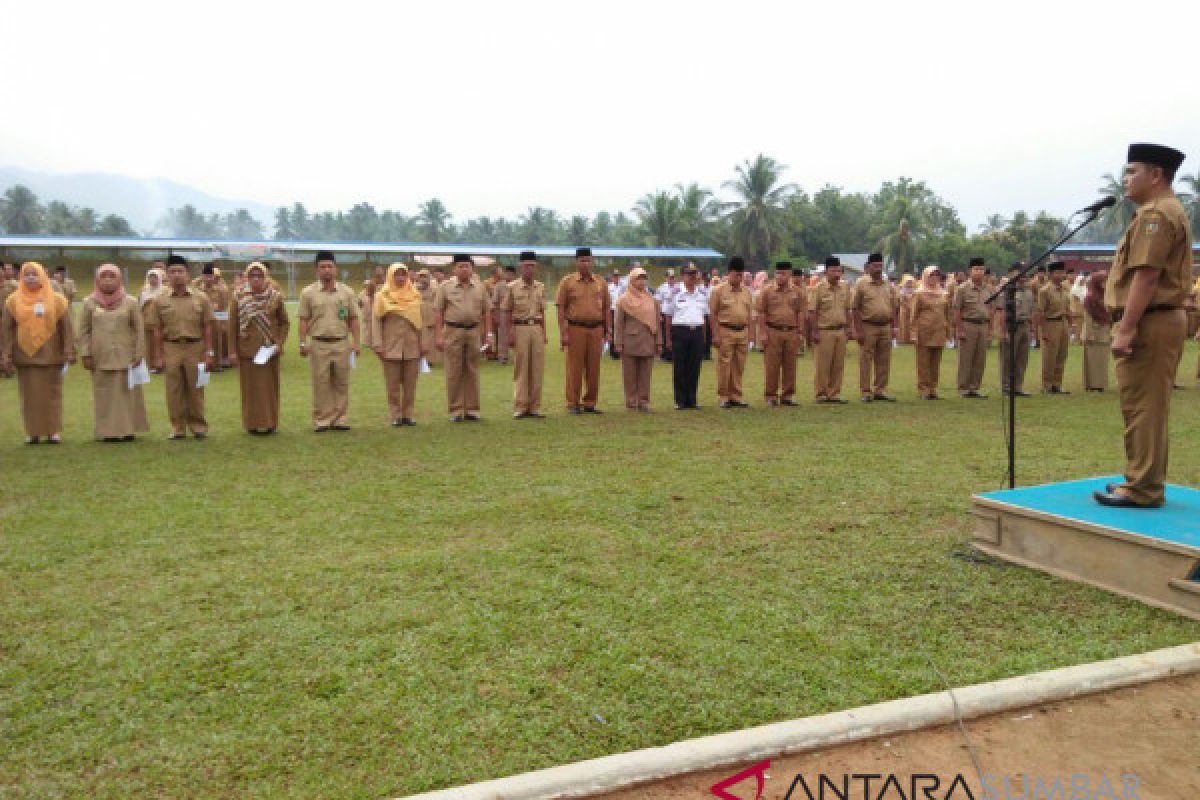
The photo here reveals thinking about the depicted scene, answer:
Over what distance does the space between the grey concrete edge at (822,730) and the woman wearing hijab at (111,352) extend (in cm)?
741

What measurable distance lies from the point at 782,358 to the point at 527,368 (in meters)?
3.18

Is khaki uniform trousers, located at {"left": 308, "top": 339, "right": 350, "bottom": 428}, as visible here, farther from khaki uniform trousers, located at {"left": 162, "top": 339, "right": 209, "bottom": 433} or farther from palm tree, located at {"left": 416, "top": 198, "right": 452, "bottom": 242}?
palm tree, located at {"left": 416, "top": 198, "right": 452, "bottom": 242}

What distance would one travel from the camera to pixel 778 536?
4.95 meters

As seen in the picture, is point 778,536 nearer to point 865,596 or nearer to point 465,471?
point 865,596

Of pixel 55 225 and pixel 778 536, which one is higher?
pixel 55 225

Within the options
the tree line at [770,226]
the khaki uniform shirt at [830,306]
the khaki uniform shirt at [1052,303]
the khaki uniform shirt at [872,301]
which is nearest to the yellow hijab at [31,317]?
the khaki uniform shirt at [830,306]

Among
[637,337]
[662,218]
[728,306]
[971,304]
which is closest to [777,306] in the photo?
[728,306]

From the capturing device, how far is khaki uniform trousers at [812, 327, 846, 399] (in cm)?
1099

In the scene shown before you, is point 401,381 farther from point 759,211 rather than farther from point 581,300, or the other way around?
point 759,211

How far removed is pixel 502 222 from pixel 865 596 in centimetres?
8910

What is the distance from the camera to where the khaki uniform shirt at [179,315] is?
8.61m

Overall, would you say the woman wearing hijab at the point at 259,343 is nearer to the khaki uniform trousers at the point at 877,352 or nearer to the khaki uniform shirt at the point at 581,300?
the khaki uniform shirt at the point at 581,300

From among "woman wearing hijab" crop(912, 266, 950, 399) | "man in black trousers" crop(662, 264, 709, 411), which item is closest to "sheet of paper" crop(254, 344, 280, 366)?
"man in black trousers" crop(662, 264, 709, 411)

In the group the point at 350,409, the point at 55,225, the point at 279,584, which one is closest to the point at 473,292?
the point at 350,409
